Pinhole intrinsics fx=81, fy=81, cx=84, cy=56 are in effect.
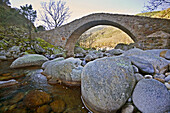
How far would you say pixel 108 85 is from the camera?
1232mm

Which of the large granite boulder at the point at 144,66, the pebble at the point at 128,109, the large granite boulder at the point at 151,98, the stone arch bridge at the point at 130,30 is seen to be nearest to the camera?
the large granite boulder at the point at 151,98

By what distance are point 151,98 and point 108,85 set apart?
1.73 ft

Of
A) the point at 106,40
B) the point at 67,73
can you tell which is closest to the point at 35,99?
the point at 67,73

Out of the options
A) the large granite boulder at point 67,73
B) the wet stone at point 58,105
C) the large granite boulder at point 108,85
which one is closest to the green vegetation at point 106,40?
the large granite boulder at point 67,73

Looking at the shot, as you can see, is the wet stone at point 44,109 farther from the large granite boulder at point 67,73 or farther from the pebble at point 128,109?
the pebble at point 128,109

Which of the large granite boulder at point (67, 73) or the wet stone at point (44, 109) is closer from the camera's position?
the wet stone at point (44, 109)

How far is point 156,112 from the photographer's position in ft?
3.11

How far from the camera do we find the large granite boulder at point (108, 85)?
1.18 meters

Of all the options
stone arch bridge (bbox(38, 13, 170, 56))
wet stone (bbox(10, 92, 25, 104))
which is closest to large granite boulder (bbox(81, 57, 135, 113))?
wet stone (bbox(10, 92, 25, 104))

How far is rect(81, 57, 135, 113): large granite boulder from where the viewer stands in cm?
118

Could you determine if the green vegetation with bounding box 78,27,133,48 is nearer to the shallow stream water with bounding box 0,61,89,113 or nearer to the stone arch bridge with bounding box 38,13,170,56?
the stone arch bridge with bounding box 38,13,170,56

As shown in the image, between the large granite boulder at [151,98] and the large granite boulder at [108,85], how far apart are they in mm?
144

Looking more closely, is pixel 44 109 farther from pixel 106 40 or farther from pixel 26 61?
pixel 106 40

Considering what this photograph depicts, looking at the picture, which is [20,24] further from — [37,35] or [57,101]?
[57,101]
